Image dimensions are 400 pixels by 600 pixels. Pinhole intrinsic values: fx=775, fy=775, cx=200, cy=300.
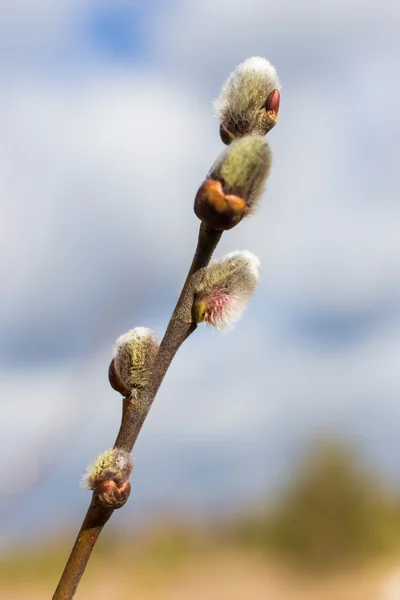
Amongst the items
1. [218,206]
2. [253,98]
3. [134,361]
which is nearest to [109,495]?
[134,361]

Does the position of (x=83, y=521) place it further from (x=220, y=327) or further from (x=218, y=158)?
(x=218, y=158)

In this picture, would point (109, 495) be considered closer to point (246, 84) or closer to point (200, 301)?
point (200, 301)

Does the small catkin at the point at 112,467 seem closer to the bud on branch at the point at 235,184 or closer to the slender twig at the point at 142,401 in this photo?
the slender twig at the point at 142,401

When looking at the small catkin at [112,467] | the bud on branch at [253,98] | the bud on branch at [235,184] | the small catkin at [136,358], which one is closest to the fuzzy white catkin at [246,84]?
the bud on branch at [253,98]

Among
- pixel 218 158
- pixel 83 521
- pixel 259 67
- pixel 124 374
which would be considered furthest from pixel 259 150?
pixel 83 521

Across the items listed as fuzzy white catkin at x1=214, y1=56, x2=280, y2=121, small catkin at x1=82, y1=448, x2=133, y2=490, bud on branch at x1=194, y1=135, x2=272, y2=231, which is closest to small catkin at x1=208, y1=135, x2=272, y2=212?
bud on branch at x1=194, y1=135, x2=272, y2=231

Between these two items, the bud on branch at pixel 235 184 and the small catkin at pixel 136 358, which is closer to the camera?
the bud on branch at pixel 235 184
